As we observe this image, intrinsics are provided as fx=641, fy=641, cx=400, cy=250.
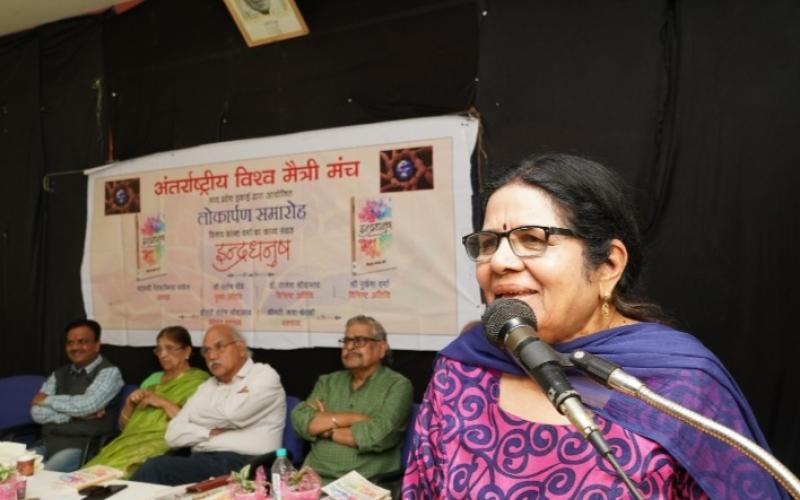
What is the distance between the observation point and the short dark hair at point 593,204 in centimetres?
113

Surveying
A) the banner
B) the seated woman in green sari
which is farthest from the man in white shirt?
the banner

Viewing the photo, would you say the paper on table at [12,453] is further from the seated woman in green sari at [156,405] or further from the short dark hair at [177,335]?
the short dark hair at [177,335]

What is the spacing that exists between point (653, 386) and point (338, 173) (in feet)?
8.53

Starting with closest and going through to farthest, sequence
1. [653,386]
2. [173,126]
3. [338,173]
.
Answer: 1. [653,386]
2. [338,173]
3. [173,126]

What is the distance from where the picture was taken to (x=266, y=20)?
3619 millimetres

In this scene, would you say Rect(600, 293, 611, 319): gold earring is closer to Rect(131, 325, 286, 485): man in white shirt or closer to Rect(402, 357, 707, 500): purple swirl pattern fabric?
Rect(402, 357, 707, 500): purple swirl pattern fabric

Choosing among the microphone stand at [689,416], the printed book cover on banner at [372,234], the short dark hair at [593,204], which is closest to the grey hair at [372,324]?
the printed book cover on banner at [372,234]

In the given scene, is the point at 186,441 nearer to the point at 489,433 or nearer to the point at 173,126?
the point at 173,126

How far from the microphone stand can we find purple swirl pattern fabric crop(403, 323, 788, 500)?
271 millimetres

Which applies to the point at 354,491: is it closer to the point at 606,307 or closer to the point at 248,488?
the point at 248,488

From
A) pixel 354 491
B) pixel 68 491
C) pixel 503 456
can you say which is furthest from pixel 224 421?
pixel 503 456

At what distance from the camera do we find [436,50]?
321 centimetres

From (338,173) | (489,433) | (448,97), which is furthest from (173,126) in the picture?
(489,433)

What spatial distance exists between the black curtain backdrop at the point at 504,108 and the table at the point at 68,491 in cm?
140
